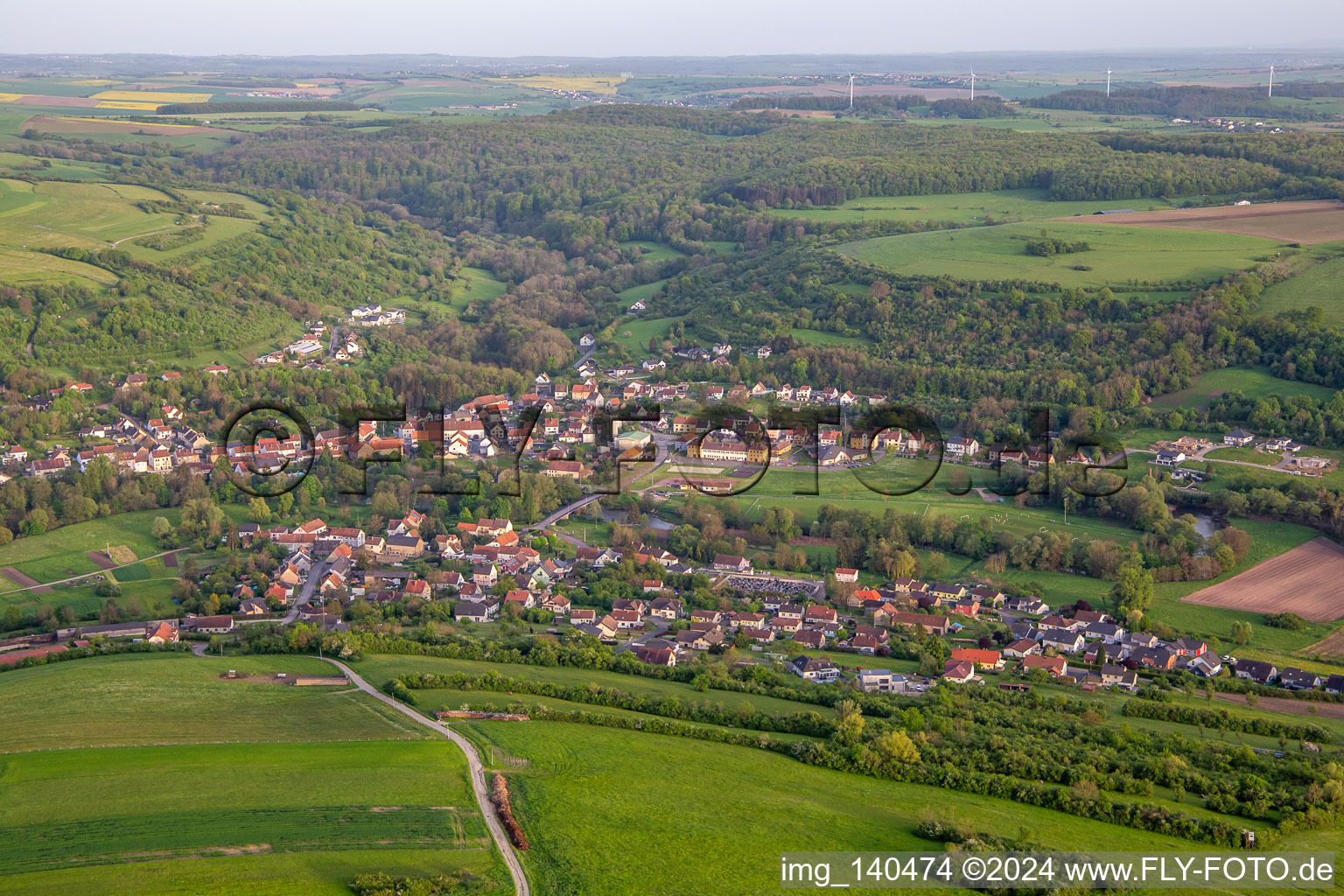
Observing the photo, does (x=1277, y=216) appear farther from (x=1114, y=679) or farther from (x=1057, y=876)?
(x=1057, y=876)

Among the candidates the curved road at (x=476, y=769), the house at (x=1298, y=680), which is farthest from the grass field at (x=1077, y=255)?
the curved road at (x=476, y=769)

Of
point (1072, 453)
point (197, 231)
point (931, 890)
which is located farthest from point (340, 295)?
point (931, 890)

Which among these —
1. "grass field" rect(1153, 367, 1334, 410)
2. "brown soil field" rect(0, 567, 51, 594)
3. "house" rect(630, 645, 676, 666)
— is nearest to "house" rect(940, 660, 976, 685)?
"house" rect(630, 645, 676, 666)

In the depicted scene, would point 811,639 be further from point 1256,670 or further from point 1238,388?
point 1238,388

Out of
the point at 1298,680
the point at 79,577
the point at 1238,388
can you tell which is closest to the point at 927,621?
the point at 1298,680

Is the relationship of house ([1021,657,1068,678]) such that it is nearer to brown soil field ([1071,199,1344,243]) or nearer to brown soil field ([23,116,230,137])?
brown soil field ([1071,199,1344,243])

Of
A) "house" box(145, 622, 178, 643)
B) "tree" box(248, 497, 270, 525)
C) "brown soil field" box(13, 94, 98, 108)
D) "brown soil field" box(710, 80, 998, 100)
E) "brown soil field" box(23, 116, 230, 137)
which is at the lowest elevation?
"house" box(145, 622, 178, 643)
